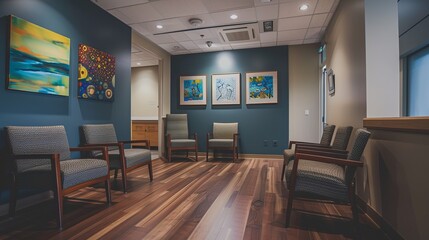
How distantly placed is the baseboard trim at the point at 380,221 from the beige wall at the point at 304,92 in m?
2.70

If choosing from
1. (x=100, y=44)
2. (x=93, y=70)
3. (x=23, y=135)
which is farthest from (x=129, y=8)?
(x=23, y=135)

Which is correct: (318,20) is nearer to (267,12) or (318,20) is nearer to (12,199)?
(267,12)

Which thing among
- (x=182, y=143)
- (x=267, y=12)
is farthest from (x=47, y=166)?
(x=267, y=12)

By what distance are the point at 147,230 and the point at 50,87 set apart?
6.46 feet

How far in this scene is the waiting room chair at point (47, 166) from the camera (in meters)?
1.72

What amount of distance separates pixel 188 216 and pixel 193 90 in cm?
372

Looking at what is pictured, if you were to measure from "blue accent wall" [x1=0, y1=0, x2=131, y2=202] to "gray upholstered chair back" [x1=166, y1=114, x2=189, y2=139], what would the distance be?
129 centimetres

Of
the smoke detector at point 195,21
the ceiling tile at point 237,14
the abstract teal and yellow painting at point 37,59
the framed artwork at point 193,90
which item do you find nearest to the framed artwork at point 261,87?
the framed artwork at point 193,90

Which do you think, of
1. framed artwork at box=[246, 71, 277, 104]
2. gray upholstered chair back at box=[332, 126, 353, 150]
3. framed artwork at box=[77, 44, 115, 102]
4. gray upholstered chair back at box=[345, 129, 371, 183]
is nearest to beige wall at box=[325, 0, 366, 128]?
gray upholstered chair back at box=[332, 126, 353, 150]

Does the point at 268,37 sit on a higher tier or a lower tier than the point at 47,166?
higher

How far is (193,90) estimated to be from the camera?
525 cm

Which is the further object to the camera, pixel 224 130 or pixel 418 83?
pixel 224 130

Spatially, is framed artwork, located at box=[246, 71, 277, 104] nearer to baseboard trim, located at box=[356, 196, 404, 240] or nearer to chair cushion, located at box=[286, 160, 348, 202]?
baseboard trim, located at box=[356, 196, 404, 240]

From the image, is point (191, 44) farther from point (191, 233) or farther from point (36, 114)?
point (191, 233)
